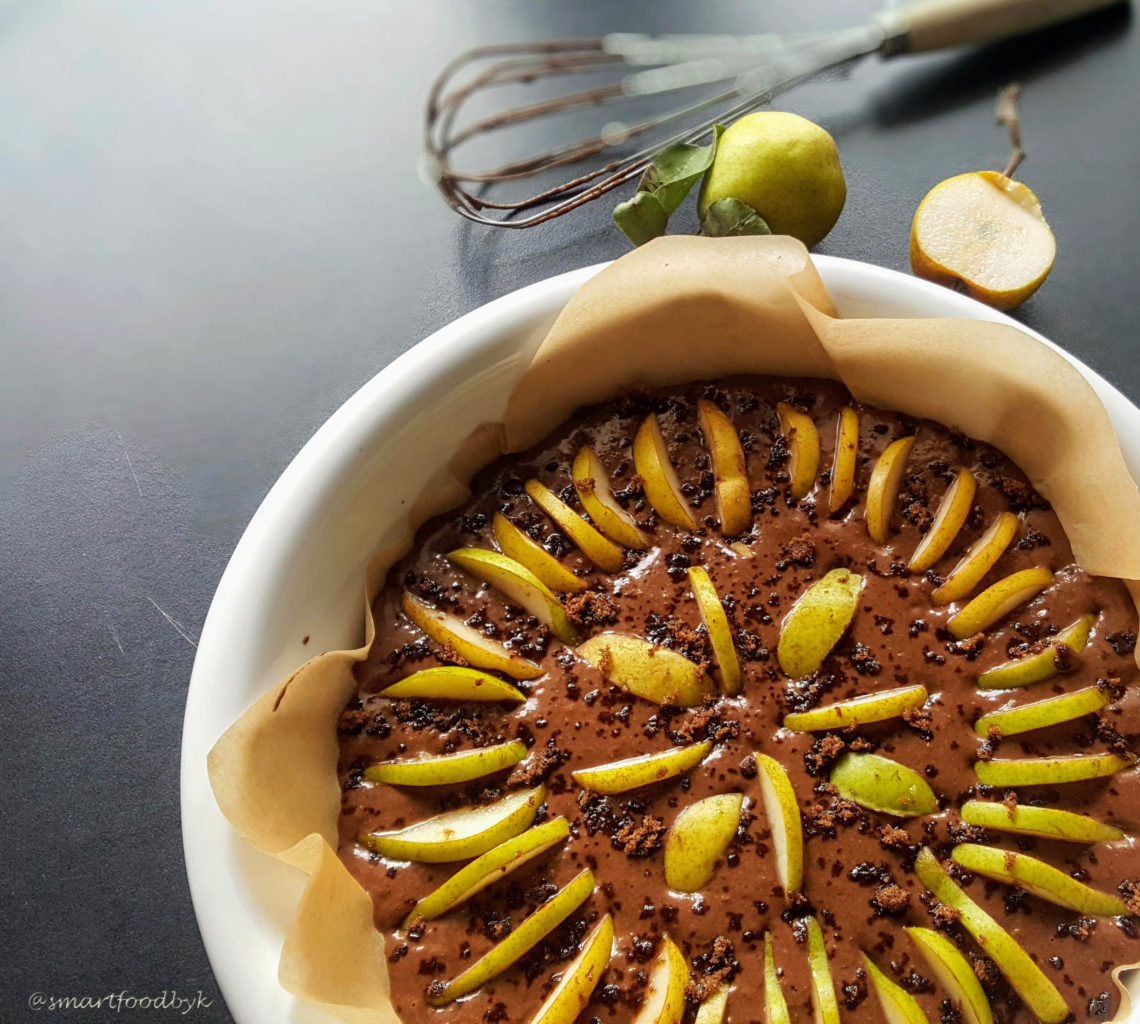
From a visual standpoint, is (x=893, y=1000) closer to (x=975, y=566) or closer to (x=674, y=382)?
(x=975, y=566)

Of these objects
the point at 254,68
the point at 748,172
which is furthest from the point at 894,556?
the point at 254,68

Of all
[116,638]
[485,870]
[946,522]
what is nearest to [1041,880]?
[946,522]

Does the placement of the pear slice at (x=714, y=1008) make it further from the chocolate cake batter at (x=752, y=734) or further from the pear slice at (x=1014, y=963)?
the pear slice at (x=1014, y=963)

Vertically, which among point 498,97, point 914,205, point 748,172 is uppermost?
point 498,97

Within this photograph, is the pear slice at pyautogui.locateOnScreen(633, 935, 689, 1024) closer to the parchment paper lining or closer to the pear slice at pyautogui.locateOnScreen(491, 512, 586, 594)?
the parchment paper lining

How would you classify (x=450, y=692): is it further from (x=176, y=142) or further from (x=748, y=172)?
(x=176, y=142)

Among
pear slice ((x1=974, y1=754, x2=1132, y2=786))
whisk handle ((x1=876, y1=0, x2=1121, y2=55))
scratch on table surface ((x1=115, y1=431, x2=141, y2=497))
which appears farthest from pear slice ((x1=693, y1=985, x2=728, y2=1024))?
whisk handle ((x1=876, y1=0, x2=1121, y2=55))
